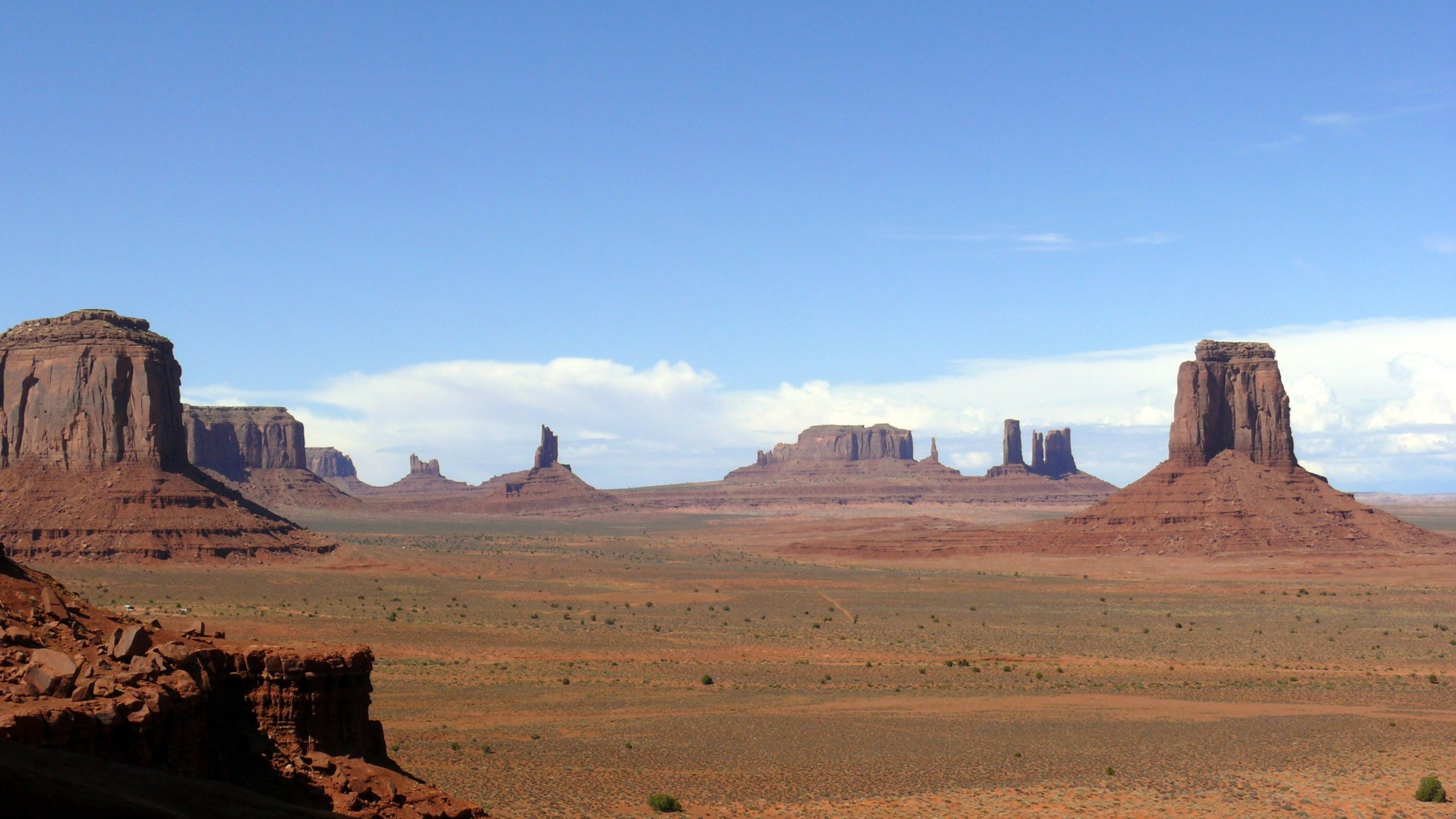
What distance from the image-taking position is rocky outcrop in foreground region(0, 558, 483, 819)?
37.0ft

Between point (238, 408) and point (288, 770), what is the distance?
18425 cm

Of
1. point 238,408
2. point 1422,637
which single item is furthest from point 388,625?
point 238,408

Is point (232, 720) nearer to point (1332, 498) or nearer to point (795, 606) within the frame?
point (795, 606)

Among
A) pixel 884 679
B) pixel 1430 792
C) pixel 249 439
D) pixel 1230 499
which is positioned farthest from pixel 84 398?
pixel 249 439

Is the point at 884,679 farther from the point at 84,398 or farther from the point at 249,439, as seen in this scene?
the point at 249,439

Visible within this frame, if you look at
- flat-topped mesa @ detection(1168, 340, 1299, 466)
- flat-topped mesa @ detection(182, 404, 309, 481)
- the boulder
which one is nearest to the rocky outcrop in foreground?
the boulder

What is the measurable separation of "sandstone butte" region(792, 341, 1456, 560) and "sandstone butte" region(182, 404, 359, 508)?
103997 mm

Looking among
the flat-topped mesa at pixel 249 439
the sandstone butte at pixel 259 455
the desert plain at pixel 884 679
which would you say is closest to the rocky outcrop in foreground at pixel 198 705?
the desert plain at pixel 884 679

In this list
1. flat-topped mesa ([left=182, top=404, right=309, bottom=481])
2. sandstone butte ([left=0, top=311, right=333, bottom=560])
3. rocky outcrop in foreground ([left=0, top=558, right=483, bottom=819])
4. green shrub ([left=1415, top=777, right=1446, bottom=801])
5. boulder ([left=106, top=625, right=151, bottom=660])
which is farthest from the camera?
flat-topped mesa ([left=182, top=404, right=309, bottom=481])

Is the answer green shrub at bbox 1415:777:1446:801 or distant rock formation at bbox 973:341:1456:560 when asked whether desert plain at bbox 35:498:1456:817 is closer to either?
green shrub at bbox 1415:777:1446:801

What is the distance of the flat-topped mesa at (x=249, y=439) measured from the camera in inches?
6639

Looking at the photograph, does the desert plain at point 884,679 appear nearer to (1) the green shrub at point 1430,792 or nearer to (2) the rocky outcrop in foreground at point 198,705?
(1) the green shrub at point 1430,792

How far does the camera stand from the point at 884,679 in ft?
139

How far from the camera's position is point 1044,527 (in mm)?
113312
